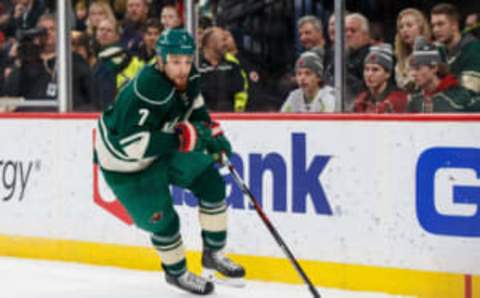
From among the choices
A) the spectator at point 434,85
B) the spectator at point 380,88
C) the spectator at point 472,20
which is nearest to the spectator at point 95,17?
the spectator at point 380,88

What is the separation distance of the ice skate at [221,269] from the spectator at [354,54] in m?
0.89

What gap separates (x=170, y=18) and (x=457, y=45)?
1.72 metres

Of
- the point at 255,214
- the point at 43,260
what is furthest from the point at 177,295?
the point at 43,260

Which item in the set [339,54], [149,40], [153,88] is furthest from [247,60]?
[153,88]

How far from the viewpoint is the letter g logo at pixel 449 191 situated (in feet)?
16.0

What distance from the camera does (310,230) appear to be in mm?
5441

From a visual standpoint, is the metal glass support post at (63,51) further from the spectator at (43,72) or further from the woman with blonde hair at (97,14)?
the woman with blonde hair at (97,14)

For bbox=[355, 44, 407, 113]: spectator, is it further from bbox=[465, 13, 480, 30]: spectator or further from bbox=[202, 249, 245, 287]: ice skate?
bbox=[202, 249, 245, 287]: ice skate

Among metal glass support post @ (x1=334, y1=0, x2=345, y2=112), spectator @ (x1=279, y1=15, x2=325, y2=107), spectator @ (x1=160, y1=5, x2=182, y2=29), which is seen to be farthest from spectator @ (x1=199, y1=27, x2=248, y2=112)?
metal glass support post @ (x1=334, y1=0, x2=345, y2=112)

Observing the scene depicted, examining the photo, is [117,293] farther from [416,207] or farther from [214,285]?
[416,207]

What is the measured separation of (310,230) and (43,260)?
180 centimetres

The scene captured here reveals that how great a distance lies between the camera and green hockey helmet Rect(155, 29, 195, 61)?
513 centimetres

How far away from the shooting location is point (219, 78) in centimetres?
611

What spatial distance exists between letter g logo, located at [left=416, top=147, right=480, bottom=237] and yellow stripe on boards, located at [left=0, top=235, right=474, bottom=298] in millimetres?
199
